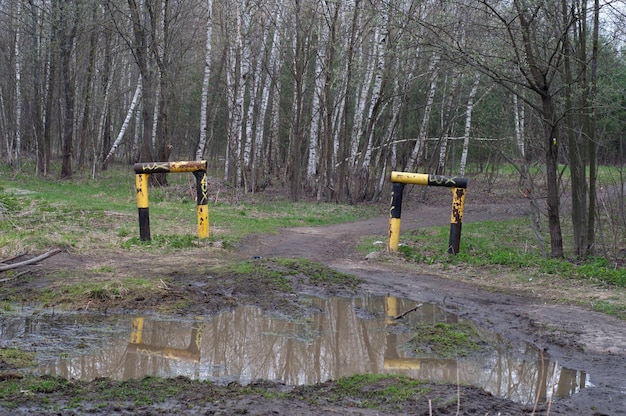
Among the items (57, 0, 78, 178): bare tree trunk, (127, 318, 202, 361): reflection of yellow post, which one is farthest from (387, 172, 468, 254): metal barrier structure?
(57, 0, 78, 178): bare tree trunk

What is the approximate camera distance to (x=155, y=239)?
11.6 meters

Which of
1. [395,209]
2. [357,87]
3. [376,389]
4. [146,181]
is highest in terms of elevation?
[357,87]

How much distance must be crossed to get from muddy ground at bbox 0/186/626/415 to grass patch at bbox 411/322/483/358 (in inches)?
19.7

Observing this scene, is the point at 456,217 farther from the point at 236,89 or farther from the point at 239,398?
the point at 236,89

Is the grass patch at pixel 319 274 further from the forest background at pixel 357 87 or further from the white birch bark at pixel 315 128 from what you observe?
the white birch bark at pixel 315 128

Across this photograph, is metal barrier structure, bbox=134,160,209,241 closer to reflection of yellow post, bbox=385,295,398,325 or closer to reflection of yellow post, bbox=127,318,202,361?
reflection of yellow post, bbox=385,295,398,325

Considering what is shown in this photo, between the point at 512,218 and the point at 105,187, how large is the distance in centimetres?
1430

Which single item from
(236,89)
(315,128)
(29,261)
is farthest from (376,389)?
(315,128)

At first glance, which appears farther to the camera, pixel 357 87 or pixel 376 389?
pixel 357 87

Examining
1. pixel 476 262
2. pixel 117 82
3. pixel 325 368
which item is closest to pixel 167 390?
pixel 325 368

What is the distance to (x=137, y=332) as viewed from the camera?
6.60 metres

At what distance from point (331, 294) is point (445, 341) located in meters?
2.48

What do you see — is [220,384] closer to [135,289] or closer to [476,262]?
[135,289]

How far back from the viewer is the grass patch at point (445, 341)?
6.34 metres
